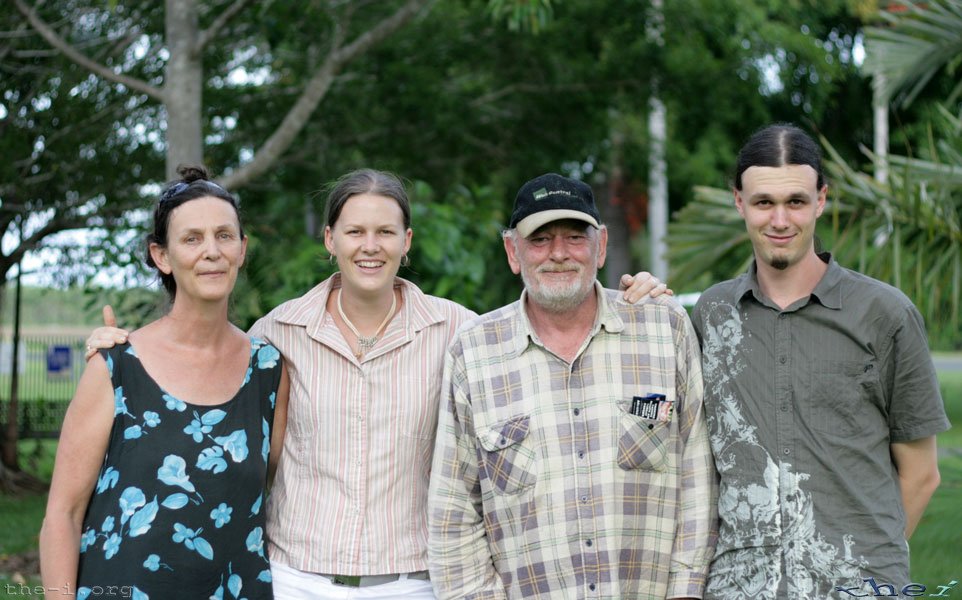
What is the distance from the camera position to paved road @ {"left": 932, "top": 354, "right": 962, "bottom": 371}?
27487 mm

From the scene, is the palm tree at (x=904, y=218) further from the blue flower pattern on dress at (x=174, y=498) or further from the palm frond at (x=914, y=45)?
the blue flower pattern on dress at (x=174, y=498)

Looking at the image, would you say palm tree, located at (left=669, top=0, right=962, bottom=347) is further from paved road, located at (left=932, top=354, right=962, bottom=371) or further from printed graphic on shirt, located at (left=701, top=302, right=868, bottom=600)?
paved road, located at (left=932, top=354, right=962, bottom=371)

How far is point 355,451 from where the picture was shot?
11.3 ft

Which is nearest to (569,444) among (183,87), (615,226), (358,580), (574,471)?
(574,471)

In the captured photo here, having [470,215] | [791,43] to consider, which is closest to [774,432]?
[470,215]

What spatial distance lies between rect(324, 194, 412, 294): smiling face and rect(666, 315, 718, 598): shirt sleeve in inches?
38.4

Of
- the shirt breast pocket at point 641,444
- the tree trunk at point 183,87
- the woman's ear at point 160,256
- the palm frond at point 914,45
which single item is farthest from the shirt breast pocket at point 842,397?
the tree trunk at point 183,87

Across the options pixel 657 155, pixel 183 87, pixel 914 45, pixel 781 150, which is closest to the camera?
pixel 781 150

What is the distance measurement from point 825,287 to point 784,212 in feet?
0.85

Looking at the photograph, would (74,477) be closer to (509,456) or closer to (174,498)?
(174,498)

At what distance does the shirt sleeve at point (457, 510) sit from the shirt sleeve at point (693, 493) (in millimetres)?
573

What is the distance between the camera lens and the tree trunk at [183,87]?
6.98m

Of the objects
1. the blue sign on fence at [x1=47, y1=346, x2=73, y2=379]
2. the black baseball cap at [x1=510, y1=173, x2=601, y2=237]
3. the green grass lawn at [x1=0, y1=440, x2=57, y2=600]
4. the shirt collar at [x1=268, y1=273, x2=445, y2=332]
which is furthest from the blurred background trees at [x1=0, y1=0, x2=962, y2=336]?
the blue sign on fence at [x1=47, y1=346, x2=73, y2=379]

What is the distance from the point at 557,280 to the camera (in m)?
3.41
